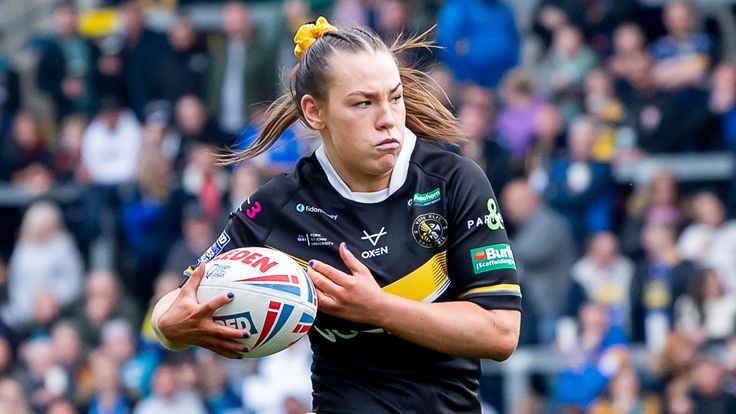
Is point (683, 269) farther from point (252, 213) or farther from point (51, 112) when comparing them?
point (51, 112)

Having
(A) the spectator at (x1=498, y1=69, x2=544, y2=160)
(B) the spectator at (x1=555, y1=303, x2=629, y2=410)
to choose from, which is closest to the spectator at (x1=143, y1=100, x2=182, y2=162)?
(A) the spectator at (x1=498, y1=69, x2=544, y2=160)

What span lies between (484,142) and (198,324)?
23.4ft

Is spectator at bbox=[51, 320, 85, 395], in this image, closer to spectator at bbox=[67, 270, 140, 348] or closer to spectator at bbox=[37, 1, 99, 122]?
spectator at bbox=[67, 270, 140, 348]

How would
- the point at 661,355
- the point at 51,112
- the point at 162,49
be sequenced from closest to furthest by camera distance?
1. the point at 661,355
2. the point at 162,49
3. the point at 51,112

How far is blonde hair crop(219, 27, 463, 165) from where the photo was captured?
5059mm

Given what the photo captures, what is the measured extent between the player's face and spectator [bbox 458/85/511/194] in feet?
21.0

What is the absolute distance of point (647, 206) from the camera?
443 inches

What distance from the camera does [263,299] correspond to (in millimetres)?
4848

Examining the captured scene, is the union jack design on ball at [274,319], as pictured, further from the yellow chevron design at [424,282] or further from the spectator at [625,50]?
the spectator at [625,50]

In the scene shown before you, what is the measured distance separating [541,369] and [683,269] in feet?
4.52

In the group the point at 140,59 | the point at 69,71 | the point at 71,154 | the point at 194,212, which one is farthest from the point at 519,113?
the point at 69,71

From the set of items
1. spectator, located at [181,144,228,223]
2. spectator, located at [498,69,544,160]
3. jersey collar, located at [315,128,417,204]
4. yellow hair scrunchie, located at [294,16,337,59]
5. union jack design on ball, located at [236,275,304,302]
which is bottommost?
spectator, located at [181,144,228,223]

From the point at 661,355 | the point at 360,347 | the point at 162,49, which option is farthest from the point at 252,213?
the point at 162,49

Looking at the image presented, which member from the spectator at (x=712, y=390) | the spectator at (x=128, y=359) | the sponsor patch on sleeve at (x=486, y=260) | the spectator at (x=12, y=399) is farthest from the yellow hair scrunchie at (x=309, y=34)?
the spectator at (x=12, y=399)
